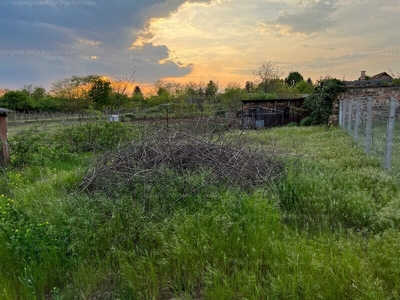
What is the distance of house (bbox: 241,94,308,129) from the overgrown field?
13.5 meters

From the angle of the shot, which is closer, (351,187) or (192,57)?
(351,187)

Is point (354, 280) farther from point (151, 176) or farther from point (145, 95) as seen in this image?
point (145, 95)

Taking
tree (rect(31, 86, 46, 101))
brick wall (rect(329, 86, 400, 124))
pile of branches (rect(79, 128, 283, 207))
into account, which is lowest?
pile of branches (rect(79, 128, 283, 207))

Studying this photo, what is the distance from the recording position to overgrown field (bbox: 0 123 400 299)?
6.54 ft

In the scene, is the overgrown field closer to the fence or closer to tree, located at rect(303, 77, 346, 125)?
the fence

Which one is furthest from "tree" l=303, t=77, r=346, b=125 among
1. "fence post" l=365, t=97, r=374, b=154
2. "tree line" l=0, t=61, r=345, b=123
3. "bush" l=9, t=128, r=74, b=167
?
"bush" l=9, t=128, r=74, b=167

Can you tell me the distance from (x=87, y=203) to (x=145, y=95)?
97.6 feet

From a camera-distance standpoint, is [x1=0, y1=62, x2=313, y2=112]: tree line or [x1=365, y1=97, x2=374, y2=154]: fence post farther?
[x1=0, y1=62, x2=313, y2=112]: tree line

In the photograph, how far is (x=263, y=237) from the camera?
243 centimetres

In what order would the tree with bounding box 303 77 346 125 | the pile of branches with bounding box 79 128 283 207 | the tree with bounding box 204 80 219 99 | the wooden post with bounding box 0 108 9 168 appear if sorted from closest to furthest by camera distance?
the pile of branches with bounding box 79 128 283 207
the wooden post with bounding box 0 108 9 168
the tree with bounding box 303 77 346 125
the tree with bounding box 204 80 219 99

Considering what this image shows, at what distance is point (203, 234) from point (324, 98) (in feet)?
47.0

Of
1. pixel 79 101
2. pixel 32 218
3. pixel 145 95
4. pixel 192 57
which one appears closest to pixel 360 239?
pixel 32 218

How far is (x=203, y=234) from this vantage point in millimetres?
2445

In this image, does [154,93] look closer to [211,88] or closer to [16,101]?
[211,88]
